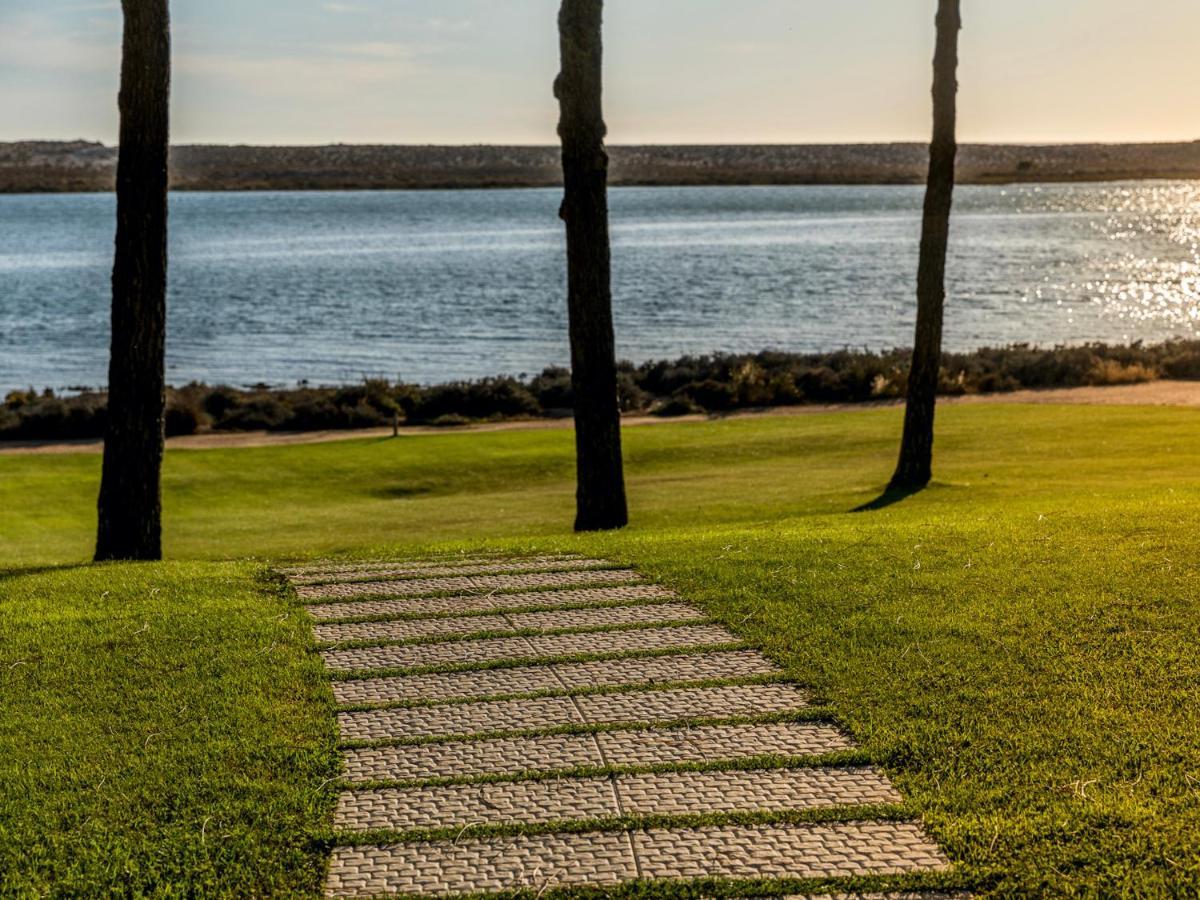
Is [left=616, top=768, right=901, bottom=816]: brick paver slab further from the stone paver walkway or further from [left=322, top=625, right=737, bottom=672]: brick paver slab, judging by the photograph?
[left=322, top=625, right=737, bottom=672]: brick paver slab

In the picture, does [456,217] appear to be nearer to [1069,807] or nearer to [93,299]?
[93,299]

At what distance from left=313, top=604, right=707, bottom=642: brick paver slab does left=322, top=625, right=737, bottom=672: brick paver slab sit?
0.18m

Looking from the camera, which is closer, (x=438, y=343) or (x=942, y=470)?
(x=942, y=470)

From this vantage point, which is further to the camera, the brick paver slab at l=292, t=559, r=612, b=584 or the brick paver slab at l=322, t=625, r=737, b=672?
the brick paver slab at l=292, t=559, r=612, b=584

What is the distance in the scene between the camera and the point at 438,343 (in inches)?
2076

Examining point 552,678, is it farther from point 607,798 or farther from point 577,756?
point 607,798

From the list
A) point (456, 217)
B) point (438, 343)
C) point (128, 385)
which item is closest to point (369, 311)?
point (438, 343)

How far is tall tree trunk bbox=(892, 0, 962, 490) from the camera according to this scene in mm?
16891

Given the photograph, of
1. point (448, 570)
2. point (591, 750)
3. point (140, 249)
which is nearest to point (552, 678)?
point (591, 750)

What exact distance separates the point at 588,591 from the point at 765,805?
361 cm

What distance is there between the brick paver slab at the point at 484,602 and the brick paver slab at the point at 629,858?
3.36 metres

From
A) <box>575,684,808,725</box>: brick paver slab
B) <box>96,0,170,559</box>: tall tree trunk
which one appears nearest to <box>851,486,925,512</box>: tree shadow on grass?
<box>96,0,170,559</box>: tall tree trunk

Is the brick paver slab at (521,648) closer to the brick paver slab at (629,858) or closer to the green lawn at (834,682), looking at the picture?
the green lawn at (834,682)

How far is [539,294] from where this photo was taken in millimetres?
71000
